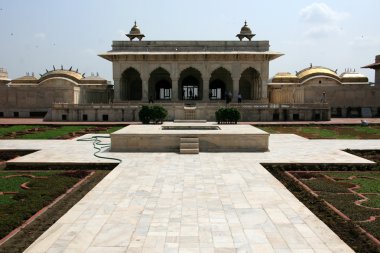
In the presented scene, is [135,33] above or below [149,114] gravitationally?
above

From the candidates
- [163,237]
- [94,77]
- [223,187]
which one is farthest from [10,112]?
[163,237]

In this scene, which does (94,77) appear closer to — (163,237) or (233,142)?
(233,142)

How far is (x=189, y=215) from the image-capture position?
6477 millimetres

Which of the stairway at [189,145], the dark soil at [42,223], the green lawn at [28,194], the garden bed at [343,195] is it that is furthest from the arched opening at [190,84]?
the dark soil at [42,223]

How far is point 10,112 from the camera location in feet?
113

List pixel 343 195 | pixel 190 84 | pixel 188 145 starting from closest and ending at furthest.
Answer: pixel 343 195 → pixel 188 145 → pixel 190 84

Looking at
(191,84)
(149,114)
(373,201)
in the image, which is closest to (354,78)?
(191,84)

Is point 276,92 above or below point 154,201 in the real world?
above

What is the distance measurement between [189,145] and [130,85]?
27869 millimetres

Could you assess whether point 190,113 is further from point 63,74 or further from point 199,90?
point 63,74

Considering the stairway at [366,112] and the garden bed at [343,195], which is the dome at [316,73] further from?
the garden bed at [343,195]

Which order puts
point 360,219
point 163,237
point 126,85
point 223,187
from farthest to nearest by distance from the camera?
point 126,85
point 223,187
point 360,219
point 163,237

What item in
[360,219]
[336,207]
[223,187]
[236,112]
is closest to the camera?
[360,219]

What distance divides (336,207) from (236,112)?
17.0 meters
